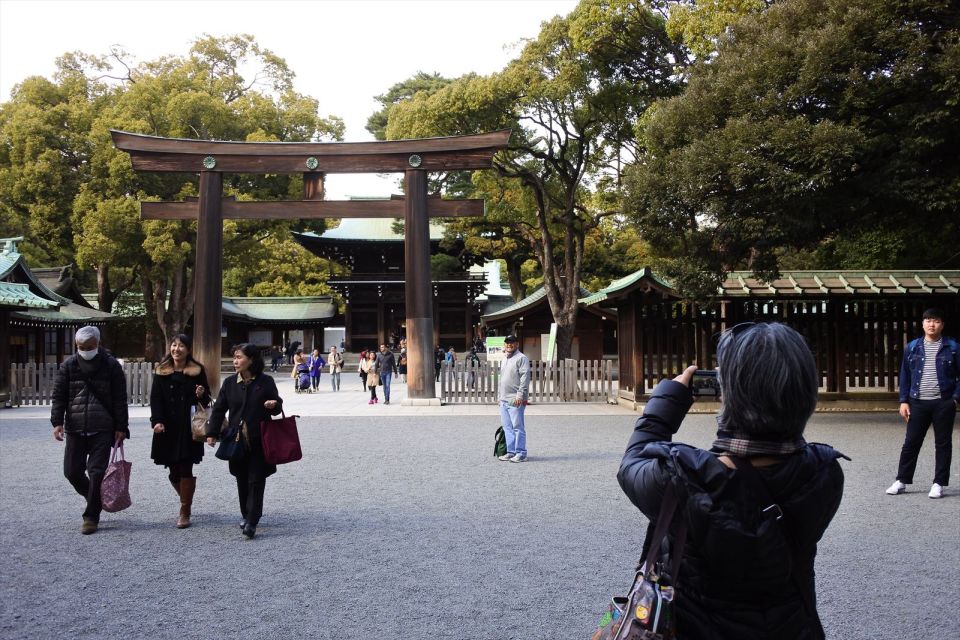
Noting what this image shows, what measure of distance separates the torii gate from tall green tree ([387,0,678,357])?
18.7ft

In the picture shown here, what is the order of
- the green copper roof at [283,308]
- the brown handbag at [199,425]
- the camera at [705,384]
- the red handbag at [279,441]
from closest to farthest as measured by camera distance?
the camera at [705,384] < the red handbag at [279,441] < the brown handbag at [199,425] < the green copper roof at [283,308]

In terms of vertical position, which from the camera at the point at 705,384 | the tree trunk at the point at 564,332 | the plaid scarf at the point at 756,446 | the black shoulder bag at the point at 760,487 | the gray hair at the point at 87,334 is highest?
the tree trunk at the point at 564,332

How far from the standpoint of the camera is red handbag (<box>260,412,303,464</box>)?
562cm

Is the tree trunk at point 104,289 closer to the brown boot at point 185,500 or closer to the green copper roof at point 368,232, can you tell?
the green copper roof at point 368,232

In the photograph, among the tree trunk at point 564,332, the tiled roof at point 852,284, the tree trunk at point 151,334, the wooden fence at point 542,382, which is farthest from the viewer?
the tree trunk at point 151,334

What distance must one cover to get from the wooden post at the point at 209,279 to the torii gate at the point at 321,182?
0.02m

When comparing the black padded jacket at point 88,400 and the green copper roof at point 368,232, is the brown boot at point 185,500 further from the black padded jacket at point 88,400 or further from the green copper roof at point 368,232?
the green copper roof at point 368,232

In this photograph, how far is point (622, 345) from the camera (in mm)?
17344

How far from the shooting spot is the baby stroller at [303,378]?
22859mm

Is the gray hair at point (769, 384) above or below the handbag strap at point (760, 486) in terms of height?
above

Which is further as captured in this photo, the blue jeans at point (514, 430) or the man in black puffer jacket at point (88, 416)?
the blue jeans at point (514, 430)

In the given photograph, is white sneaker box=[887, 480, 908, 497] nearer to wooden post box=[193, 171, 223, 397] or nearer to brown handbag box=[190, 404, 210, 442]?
brown handbag box=[190, 404, 210, 442]

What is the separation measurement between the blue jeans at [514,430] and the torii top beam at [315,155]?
9.10 metres

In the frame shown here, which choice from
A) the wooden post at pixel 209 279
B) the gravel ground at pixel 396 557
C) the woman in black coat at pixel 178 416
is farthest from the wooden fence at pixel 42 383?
the woman in black coat at pixel 178 416
